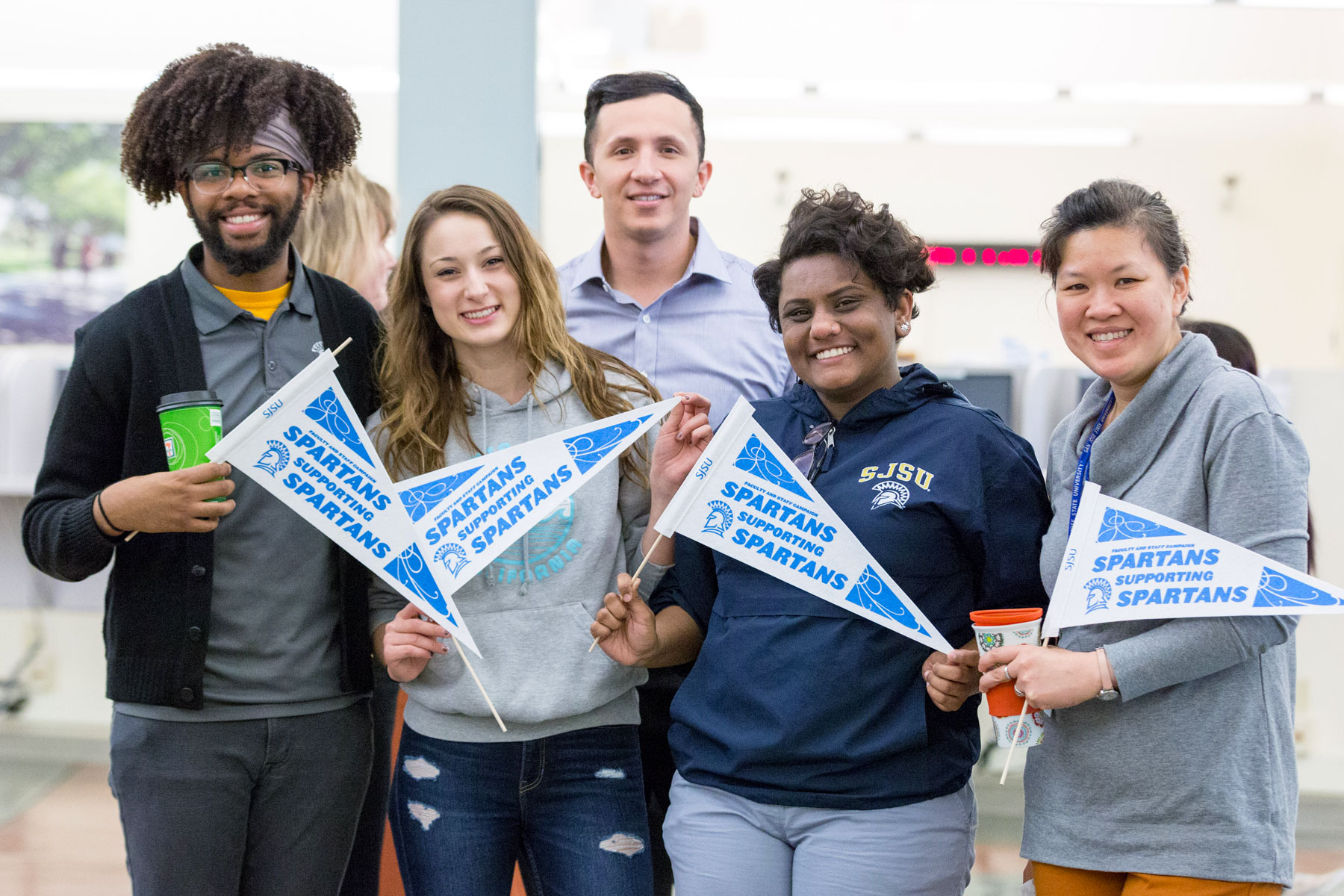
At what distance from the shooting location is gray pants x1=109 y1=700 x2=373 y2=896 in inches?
64.1

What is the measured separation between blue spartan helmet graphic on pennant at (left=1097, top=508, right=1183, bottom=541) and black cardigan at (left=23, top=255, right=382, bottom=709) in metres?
1.11

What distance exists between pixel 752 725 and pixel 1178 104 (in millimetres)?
6989

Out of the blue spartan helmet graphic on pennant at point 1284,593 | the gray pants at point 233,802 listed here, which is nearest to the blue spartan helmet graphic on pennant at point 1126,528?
the blue spartan helmet graphic on pennant at point 1284,593

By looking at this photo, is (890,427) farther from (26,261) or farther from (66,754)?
(26,261)

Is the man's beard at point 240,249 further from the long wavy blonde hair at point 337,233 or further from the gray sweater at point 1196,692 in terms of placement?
the gray sweater at point 1196,692

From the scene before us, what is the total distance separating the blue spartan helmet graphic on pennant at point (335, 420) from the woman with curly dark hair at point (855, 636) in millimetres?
447

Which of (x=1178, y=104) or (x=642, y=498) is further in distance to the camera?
(x=1178, y=104)

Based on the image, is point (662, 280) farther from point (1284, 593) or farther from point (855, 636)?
point (1284, 593)

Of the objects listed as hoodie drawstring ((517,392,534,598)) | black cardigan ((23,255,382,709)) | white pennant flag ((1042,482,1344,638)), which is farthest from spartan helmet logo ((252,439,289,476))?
white pennant flag ((1042,482,1344,638))

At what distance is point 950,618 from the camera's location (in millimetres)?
1567

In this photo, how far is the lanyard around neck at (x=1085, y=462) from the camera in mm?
1547

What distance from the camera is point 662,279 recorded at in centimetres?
221

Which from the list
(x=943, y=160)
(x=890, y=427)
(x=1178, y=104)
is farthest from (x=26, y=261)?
(x=1178, y=104)

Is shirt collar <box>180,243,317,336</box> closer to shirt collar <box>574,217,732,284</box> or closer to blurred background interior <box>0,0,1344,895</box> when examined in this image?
shirt collar <box>574,217,732,284</box>
